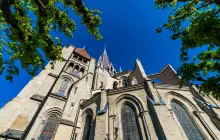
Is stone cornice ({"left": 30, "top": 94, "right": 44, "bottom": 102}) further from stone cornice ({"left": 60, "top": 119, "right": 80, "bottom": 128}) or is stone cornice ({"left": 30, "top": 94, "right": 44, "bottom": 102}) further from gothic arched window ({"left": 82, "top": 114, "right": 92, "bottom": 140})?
gothic arched window ({"left": 82, "top": 114, "right": 92, "bottom": 140})

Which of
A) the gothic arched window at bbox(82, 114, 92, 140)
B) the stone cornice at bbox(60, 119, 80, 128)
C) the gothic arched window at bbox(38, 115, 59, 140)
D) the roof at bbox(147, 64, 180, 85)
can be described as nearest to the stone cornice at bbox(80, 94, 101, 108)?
the gothic arched window at bbox(82, 114, 92, 140)

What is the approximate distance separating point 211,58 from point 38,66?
32.3 ft

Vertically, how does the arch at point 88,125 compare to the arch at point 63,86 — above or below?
below

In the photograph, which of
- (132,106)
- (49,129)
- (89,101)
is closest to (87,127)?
(89,101)

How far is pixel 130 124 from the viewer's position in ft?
31.7

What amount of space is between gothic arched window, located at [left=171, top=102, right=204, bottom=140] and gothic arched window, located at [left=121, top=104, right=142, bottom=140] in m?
3.71

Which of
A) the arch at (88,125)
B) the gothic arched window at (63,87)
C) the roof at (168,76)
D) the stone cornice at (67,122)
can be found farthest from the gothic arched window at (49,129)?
the roof at (168,76)

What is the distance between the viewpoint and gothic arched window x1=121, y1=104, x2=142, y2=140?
8.95 metres

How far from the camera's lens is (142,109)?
991 centimetres

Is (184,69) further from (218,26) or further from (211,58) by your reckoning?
(218,26)

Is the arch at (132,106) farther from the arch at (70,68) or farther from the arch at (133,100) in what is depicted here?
the arch at (70,68)

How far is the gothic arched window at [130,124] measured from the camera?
8950mm

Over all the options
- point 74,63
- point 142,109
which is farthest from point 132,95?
point 74,63

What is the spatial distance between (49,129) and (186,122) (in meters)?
12.3
